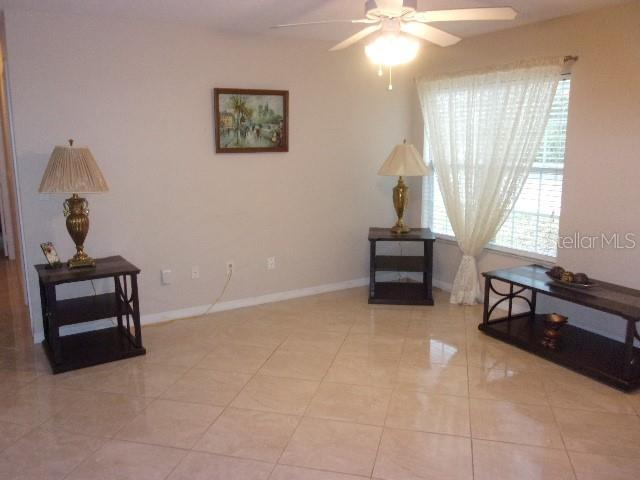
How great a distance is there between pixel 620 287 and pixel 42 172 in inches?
157

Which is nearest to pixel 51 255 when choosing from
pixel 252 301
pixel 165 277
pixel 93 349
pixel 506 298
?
pixel 93 349

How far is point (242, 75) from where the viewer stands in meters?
4.11

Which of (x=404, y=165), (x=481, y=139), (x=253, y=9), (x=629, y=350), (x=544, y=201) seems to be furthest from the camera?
(x=404, y=165)

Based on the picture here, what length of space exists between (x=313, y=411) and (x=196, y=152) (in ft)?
7.48

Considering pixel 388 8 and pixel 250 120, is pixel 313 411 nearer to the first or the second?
pixel 388 8

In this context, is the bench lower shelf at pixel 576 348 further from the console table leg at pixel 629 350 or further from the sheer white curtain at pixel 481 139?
the sheer white curtain at pixel 481 139

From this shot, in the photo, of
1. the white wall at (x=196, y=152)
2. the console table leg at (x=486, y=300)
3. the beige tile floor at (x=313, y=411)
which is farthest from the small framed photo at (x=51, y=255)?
the console table leg at (x=486, y=300)

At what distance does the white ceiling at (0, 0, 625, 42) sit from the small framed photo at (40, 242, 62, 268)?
1523 millimetres

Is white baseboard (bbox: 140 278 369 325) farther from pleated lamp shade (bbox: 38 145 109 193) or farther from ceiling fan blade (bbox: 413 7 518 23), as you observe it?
ceiling fan blade (bbox: 413 7 518 23)

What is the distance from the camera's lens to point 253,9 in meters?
3.32

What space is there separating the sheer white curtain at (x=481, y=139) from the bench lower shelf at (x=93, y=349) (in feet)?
8.96

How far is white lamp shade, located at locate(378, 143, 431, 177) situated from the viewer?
4.36 metres

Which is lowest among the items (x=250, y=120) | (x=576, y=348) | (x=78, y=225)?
(x=576, y=348)

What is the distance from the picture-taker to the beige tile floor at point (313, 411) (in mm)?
2264
